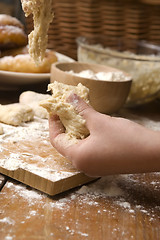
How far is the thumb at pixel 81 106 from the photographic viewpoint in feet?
2.71

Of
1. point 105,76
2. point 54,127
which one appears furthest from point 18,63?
point 54,127

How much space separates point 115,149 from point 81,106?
0.48ft

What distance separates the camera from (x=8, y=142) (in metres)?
0.95

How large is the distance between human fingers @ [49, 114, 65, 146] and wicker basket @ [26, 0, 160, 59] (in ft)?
3.08

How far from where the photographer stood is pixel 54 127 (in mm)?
885

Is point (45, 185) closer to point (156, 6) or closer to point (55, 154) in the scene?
point (55, 154)

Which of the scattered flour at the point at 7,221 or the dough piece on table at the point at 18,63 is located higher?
the dough piece on table at the point at 18,63

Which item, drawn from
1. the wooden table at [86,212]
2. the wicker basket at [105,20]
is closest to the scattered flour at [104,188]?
the wooden table at [86,212]

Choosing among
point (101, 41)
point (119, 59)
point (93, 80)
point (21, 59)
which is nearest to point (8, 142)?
point (93, 80)

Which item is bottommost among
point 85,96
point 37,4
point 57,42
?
point 57,42

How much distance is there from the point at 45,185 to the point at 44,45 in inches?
17.5

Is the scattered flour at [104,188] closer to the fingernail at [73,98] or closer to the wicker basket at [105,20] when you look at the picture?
the fingernail at [73,98]

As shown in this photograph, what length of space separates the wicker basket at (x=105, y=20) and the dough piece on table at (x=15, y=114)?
759 mm

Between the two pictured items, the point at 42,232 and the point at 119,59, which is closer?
the point at 42,232
